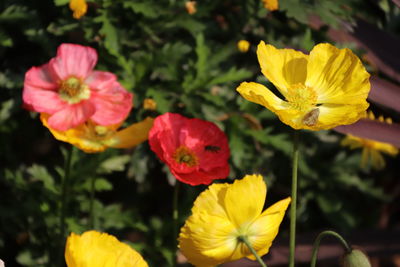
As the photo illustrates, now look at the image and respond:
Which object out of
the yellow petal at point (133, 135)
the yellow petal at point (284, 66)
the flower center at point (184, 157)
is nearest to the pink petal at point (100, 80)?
the yellow petal at point (133, 135)

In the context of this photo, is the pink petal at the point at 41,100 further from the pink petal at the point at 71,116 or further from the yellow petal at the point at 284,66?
the yellow petal at the point at 284,66

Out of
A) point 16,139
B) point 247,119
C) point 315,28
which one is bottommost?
point 16,139

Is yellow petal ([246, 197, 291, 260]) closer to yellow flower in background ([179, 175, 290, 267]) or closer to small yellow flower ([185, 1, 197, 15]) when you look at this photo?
yellow flower in background ([179, 175, 290, 267])

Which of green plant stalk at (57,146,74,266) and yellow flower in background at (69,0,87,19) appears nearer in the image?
green plant stalk at (57,146,74,266)

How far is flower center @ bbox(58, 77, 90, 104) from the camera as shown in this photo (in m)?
1.51

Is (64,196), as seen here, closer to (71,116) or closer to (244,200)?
(71,116)

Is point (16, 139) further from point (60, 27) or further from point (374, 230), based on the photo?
point (374, 230)

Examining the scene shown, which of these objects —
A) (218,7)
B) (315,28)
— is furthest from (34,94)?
(315,28)

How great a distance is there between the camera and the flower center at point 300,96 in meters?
1.28

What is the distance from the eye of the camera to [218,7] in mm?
2018

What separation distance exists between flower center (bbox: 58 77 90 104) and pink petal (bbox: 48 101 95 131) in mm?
23

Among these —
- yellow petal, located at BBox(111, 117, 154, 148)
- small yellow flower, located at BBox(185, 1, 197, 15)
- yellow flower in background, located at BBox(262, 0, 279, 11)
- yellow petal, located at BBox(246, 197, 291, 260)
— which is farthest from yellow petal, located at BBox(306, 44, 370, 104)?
small yellow flower, located at BBox(185, 1, 197, 15)

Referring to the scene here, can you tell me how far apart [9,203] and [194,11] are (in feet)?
2.32

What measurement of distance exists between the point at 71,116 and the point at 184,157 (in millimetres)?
244
